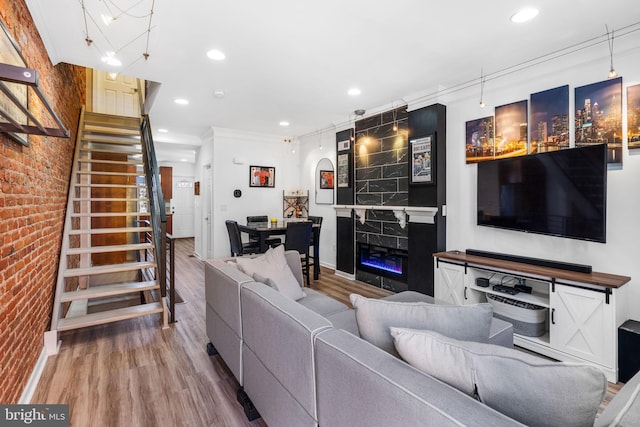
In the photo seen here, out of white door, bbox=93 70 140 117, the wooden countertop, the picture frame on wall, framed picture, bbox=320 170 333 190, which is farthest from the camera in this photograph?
framed picture, bbox=320 170 333 190

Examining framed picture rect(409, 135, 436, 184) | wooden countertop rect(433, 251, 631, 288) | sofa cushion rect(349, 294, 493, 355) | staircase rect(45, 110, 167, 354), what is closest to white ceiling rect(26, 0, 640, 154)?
framed picture rect(409, 135, 436, 184)

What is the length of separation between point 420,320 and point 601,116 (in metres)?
2.72

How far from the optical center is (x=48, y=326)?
Result: 2.71 m

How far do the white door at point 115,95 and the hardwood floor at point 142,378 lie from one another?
4.16 meters

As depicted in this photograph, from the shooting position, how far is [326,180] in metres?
5.94

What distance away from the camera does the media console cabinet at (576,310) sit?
2.27 metres

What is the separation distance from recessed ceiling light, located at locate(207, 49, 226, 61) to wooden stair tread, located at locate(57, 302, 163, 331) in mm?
2585

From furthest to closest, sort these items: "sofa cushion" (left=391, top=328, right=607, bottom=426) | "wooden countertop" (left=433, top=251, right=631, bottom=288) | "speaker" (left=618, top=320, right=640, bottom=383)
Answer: "wooden countertop" (left=433, top=251, right=631, bottom=288) < "speaker" (left=618, top=320, right=640, bottom=383) < "sofa cushion" (left=391, top=328, right=607, bottom=426)

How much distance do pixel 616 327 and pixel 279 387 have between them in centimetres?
250

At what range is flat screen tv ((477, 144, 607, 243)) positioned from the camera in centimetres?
246

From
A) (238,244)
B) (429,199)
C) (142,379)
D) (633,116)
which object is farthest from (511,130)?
(142,379)

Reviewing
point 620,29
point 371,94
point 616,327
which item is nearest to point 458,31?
point 620,29

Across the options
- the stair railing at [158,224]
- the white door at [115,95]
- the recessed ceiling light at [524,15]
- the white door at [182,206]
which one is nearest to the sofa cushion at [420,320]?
the recessed ceiling light at [524,15]

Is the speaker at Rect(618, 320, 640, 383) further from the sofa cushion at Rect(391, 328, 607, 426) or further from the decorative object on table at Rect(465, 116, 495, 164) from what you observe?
the sofa cushion at Rect(391, 328, 607, 426)
